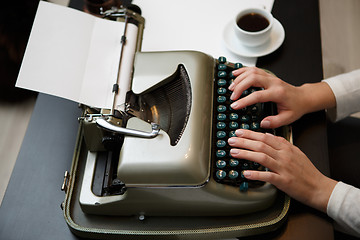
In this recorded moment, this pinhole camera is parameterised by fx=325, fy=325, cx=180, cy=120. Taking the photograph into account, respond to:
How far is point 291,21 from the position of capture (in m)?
1.22

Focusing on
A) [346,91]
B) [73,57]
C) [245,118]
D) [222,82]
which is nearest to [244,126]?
[245,118]

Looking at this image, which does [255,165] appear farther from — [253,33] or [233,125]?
[253,33]

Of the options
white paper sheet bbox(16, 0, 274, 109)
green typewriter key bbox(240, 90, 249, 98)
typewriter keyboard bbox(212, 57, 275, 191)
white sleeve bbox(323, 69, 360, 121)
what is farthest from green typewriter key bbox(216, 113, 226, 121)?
white sleeve bbox(323, 69, 360, 121)

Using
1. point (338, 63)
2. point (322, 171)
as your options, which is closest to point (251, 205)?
point (322, 171)

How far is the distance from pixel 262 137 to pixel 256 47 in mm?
408

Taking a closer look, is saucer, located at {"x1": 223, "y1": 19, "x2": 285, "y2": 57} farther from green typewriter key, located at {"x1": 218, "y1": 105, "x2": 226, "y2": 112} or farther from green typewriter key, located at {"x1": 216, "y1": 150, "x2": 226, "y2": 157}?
green typewriter key, located at {"x1": 216, "y1": 150, "x2": 226, "y2": 157}

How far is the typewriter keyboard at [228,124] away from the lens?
0.83m

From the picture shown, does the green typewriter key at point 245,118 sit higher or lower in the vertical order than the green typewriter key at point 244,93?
lower

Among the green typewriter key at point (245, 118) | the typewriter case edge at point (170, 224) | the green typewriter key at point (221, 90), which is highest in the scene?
the green typewriter key at point (221, 90)

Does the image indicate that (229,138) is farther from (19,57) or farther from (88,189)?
(19,57)

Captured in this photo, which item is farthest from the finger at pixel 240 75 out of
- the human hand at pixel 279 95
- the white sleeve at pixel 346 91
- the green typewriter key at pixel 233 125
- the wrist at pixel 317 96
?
the white sleeve at pixel 346 91

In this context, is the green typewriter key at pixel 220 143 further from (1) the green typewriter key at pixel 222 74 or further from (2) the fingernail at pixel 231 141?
(1) the green typewriter key at pixel 222 74

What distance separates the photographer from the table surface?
95 centimetres

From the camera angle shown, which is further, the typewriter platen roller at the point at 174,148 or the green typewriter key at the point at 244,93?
the green typewriter key at the point at 244,93
